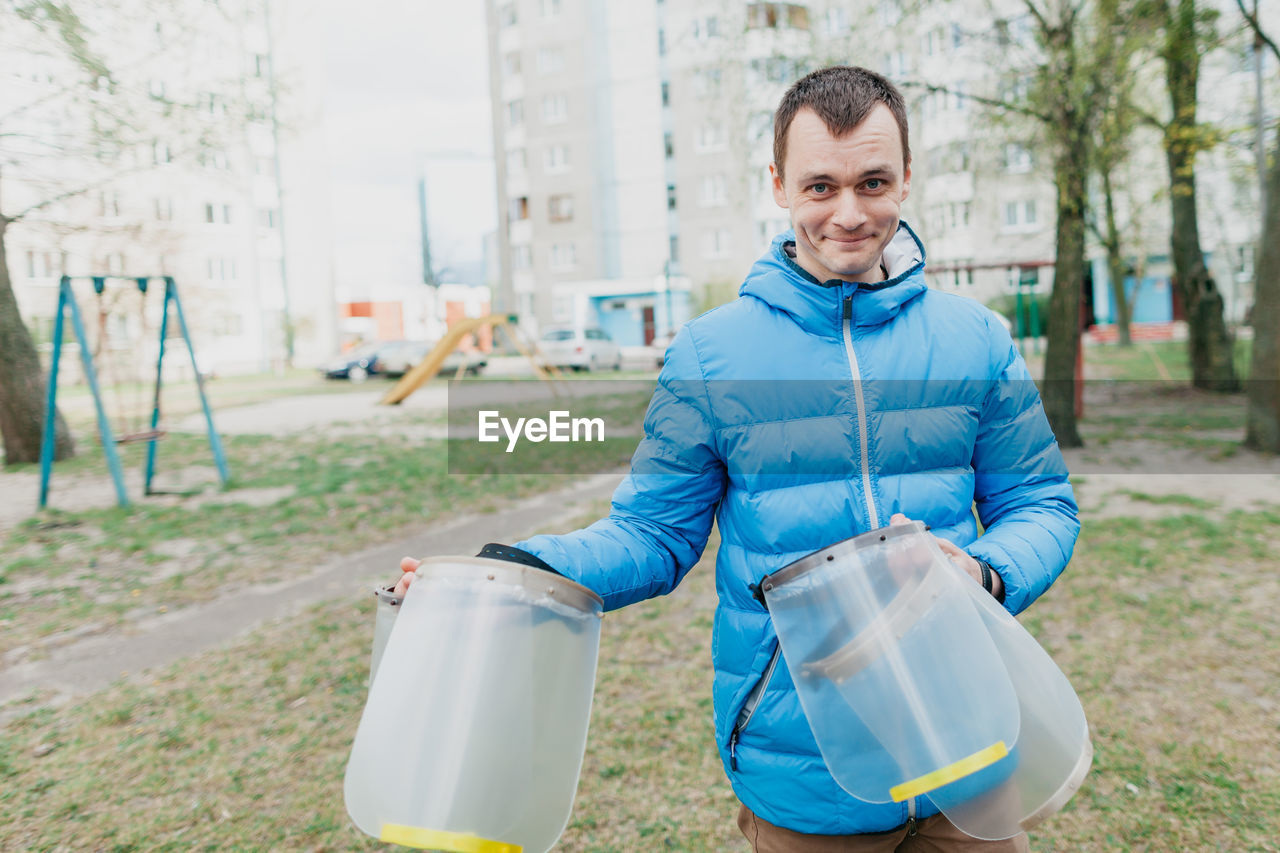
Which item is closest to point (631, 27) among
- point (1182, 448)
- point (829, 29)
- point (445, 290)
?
point (445, 290)

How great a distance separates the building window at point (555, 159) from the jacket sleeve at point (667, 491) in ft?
138

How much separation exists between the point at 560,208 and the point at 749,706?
42.0 meters

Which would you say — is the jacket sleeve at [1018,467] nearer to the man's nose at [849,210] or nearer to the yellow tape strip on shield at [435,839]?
the man's nose at [849,210]

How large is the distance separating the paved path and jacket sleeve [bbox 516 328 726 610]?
141 inches

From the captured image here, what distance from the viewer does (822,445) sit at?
4.90ft

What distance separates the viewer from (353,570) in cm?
586

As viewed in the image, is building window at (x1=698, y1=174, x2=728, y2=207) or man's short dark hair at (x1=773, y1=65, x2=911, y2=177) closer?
man's short dark hair at (x1=773, y1=65, x2=911, y2=177)

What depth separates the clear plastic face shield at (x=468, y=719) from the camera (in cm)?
122

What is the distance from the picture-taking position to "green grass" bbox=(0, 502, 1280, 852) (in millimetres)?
2799

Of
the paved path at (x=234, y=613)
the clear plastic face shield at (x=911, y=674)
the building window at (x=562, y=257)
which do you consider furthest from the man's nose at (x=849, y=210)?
the building window at (x=562, y=257)

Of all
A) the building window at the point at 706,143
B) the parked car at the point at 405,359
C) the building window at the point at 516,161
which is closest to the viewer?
the parked car at the point at 405,359

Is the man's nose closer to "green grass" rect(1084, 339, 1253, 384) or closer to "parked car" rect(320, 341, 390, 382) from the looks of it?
"green grass" rect(1084, 339, 1253, 384)

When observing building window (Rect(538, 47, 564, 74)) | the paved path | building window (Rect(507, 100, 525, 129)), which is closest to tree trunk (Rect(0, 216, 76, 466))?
the paved path

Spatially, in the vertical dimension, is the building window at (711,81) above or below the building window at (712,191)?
below
